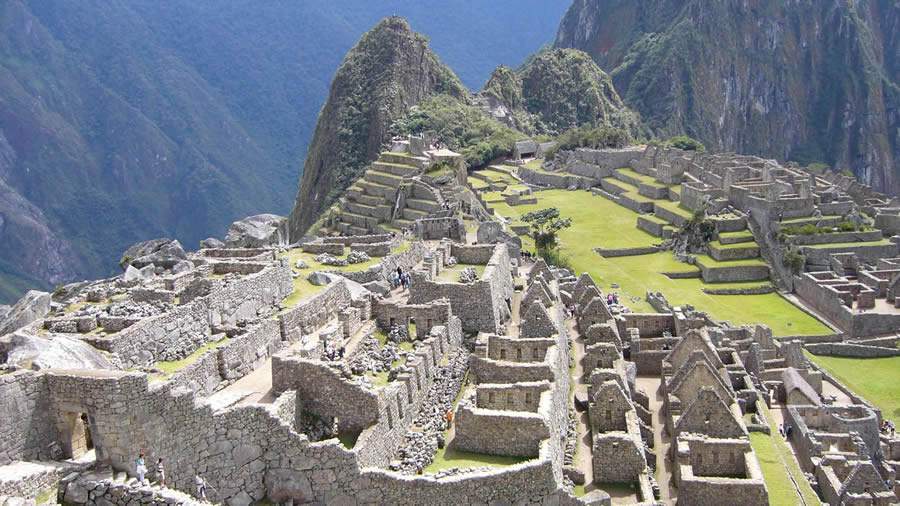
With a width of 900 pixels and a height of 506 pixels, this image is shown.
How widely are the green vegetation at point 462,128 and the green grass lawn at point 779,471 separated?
80116mm

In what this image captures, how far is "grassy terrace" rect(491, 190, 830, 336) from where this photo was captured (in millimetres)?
58625

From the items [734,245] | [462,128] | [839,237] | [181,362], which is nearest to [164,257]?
[181,362]

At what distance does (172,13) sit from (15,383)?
294 ft

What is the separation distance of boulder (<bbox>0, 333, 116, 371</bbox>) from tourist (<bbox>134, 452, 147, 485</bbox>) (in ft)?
7.30

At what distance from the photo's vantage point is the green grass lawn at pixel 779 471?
91.5ft

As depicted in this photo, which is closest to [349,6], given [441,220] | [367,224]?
[367,224]

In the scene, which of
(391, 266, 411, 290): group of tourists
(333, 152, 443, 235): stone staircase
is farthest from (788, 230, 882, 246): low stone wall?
(391, 266, 411, 290): group of tourists

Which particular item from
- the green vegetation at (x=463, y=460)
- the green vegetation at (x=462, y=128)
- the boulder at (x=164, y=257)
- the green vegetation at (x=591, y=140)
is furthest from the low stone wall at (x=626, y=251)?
the green vegetation at (x=463, y=460)

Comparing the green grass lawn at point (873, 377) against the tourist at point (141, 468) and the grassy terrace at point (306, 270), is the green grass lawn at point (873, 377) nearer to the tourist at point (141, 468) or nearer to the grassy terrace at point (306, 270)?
the grassy terrace at point (306, 270)

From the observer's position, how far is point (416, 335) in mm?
26000

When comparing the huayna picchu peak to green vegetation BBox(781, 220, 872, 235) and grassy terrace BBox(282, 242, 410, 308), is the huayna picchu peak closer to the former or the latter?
grassy terrace BBox(282, 242, 410, 308)

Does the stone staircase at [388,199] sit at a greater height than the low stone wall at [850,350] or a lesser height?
greater

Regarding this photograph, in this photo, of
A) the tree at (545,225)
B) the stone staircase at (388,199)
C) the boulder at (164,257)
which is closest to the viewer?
the boulder at (164,257)

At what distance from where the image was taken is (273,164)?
91250 mm
